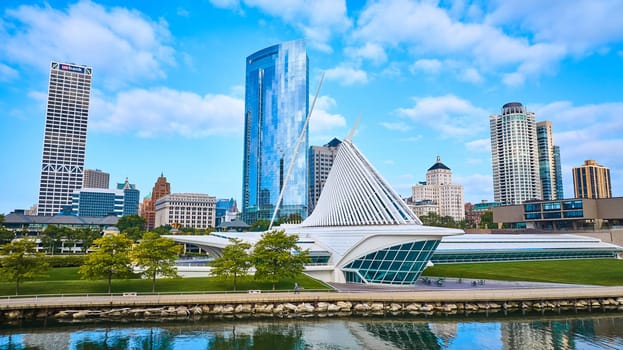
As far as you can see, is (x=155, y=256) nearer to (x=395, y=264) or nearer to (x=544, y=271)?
(x=395, y=264)

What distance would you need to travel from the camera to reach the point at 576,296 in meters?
44.8

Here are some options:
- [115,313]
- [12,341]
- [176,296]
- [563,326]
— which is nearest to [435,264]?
[563,326]

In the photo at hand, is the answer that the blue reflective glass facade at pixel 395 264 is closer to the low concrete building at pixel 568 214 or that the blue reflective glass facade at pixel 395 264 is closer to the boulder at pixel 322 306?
the boulder at pixel 322 306

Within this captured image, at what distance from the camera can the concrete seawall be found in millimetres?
39906

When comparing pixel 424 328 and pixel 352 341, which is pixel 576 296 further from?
pixel 352 341

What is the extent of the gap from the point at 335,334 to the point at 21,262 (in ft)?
110

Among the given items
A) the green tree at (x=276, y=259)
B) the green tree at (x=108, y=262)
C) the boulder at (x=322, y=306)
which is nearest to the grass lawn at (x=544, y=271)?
the green tree at (x=276, y=259)

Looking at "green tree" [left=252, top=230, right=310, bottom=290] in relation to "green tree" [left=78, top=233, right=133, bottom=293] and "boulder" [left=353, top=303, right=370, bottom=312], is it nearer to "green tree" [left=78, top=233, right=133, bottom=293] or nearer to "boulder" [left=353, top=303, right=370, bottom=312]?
"boulder" [left=353, top=303, right=370, bottom=312]

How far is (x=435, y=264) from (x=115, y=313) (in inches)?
2133

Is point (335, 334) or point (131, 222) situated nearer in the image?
point (335, 334)

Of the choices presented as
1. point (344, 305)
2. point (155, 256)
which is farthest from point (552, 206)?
point (155, 256)

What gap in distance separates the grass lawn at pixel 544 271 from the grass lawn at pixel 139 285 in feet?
80.2

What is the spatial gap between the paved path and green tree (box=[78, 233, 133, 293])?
3.48 m

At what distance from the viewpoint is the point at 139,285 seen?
161 ft
